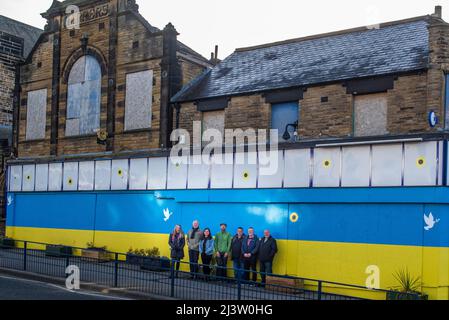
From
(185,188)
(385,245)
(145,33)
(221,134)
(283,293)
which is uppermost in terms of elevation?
(145,33)

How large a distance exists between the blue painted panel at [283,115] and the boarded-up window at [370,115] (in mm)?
2066

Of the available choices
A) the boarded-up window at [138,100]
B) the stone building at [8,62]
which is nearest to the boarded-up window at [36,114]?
the stone building at [8,62]

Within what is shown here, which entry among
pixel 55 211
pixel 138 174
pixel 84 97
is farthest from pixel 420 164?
pixel 55 211

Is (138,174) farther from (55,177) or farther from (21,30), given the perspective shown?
(21,30)

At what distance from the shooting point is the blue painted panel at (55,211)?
2334 cm

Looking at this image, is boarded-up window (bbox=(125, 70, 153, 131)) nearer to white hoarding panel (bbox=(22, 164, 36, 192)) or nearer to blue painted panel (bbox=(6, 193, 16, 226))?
white hoarding panel (bbox=(22, 164, 36, 192))

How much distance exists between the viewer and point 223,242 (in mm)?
18359

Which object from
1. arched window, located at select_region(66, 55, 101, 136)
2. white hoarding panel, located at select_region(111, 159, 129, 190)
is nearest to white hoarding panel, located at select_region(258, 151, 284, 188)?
white hoarding panel, located at select_region(111, 159, 129, 190)

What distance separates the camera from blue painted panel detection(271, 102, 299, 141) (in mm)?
18984

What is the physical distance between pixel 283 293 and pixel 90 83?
13.8 metres

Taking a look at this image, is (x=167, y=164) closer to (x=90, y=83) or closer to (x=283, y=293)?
(x=90, y=83)

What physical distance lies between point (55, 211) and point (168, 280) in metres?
11.3

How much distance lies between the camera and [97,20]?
24.1 metres
